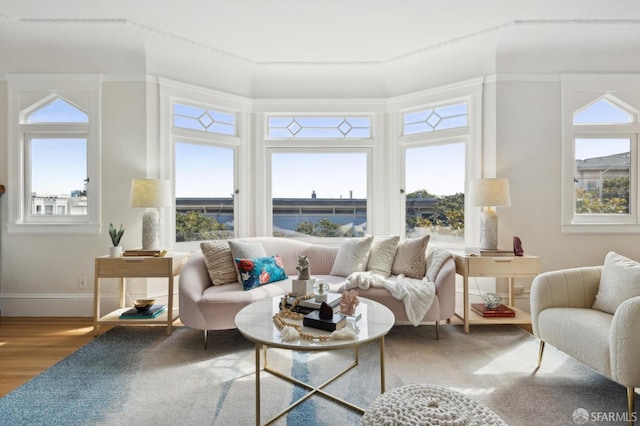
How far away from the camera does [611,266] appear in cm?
205

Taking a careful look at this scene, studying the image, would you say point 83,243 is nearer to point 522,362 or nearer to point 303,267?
point 303,267

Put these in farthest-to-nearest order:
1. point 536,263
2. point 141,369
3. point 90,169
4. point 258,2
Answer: point 90,169 < point 536,263 < point 258,2 < point 141,369

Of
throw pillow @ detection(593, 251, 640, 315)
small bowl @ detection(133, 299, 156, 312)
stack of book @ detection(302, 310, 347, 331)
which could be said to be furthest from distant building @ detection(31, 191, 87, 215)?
throw pillow @ detection(593, 251, 640, 315)

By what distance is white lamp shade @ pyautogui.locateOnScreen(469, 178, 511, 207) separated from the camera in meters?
2.90

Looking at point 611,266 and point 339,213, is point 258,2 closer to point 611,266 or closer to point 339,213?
point 339,213

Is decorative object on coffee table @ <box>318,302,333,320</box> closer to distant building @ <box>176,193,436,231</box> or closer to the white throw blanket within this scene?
the white throw blanket

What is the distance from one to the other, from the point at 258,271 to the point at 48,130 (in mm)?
2666

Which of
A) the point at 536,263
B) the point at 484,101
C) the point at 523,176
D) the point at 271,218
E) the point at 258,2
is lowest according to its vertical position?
the point at 536,263

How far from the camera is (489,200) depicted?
9.52 feet

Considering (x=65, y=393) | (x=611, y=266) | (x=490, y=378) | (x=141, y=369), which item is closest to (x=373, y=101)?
(x=611, y=266)

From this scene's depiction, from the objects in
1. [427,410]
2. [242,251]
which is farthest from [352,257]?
[427,410]

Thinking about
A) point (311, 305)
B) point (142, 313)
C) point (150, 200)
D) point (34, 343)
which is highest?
point (150, 200)

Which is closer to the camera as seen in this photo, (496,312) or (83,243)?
(496,312)

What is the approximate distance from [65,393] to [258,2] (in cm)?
299
